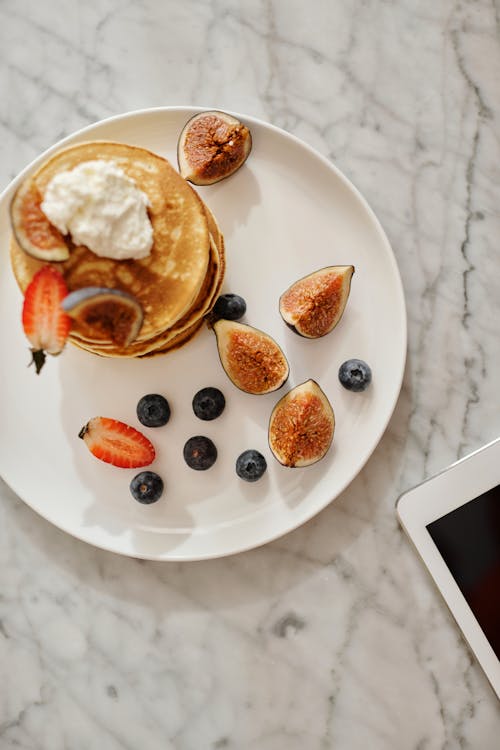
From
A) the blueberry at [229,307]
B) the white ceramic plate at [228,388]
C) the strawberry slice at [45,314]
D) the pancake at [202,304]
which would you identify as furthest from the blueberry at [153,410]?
the strawberry slice at [45,314]

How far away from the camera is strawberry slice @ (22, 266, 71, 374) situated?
141cm

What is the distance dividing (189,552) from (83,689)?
0.52m

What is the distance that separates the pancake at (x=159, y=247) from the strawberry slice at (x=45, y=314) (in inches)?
4.5

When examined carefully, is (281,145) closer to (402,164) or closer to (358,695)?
(402,164)

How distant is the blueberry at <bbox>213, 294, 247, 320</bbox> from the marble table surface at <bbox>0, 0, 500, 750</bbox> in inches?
19.1

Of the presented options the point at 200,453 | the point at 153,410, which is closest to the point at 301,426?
the point at 200,453

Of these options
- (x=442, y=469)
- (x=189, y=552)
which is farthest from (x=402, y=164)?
(x=189, y=552)

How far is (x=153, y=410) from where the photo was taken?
1741 millimetres

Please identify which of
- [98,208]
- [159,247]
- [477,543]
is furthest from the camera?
[477,543]

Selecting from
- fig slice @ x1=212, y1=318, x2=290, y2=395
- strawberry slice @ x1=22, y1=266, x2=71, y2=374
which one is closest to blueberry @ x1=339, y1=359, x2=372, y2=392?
fig slice @ x1=212, y1=318, x2=290, y2=395

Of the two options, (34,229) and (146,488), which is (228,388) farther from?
(34,229)

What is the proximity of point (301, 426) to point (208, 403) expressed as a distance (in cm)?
25

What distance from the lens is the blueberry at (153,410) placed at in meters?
1.74

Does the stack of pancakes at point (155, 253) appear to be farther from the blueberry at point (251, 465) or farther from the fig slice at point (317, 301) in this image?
the blueberry at point (251, 465)
